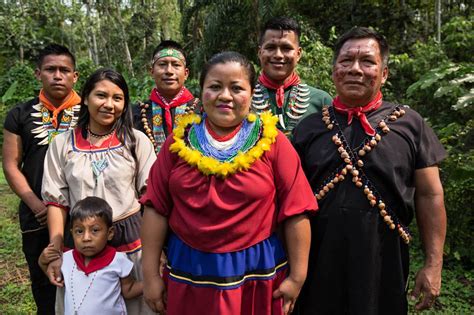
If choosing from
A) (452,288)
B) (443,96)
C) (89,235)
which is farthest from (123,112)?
(443,96)

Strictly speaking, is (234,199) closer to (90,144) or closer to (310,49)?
(90,144)

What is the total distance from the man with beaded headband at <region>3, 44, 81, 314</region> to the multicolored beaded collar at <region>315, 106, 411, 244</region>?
1792mm

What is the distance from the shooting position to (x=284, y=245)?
215cm

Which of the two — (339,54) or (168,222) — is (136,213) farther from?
(339,54)

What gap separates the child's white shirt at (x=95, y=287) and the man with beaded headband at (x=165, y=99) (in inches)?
43.6

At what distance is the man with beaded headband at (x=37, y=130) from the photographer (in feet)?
9.65

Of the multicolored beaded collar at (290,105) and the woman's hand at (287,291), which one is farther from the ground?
the multicolored beaded collar at (290,105)

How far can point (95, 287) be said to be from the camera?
2408 millimetres

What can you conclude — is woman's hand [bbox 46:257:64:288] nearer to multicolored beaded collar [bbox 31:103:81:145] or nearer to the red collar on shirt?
the red collar on shirt

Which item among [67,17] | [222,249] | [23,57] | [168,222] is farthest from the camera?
[67,17]

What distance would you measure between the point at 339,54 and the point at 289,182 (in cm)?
77

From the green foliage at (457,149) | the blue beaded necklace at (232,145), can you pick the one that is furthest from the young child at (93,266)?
the green foliage at (457,149)

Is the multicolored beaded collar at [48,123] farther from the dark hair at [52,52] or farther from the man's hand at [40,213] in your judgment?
the man's hand at [40,213]

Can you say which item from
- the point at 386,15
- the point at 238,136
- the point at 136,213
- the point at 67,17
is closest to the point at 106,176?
the point at 136,213
